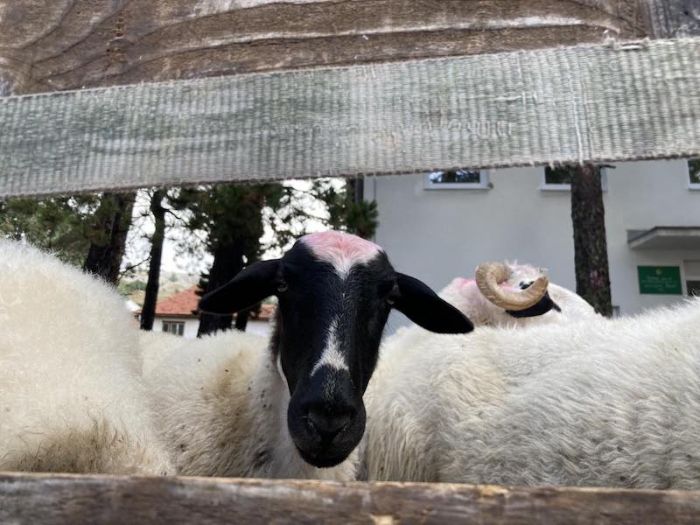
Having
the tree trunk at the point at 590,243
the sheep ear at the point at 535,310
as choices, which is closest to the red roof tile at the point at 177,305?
the tree trunk at the point at 590,243

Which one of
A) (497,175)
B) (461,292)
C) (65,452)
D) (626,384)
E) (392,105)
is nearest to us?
(392,105)

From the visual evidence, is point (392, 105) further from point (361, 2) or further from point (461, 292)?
point (461, 292)

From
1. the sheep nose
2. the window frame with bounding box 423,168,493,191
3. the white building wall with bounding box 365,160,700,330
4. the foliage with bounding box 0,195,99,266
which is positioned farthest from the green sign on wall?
the sheep nose

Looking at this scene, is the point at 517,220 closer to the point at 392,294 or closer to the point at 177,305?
the point at 392,294

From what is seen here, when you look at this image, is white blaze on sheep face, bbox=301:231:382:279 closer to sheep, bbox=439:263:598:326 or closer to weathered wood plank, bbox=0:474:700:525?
weathered wood plank, bbox=0:474:700:525

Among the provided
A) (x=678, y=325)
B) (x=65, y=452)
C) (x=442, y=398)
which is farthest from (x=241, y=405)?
(x=678, y=325)

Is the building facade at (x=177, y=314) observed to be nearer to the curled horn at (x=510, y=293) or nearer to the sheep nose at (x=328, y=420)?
the curled horn at (x=510, y=293)

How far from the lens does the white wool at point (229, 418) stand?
2.88 m

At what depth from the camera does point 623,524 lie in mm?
710

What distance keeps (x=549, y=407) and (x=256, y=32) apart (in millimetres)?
2043

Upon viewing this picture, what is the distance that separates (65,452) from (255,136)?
0.83 metres

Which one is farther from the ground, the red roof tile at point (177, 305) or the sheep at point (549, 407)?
the red roof tile at point (177, 305)

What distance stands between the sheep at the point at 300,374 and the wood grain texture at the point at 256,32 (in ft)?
4.31

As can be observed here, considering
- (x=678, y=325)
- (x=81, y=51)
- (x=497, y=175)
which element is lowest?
(x=678, y=325)
